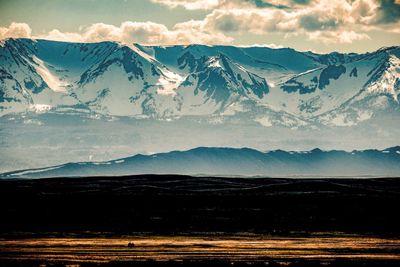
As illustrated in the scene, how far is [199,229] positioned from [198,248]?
2688cm

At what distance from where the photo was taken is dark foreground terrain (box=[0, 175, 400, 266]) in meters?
97.9

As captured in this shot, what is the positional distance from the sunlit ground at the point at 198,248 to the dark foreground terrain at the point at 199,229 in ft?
0.33

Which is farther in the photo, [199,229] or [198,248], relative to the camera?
[199,229]

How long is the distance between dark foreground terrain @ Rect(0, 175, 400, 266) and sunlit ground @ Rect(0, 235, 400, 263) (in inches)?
4.0

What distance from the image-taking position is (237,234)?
417 feet

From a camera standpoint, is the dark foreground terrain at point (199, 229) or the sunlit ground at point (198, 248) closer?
the dark foreground terrain at point (199, 229)

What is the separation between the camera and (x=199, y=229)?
5271 inches

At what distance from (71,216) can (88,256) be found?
174ft

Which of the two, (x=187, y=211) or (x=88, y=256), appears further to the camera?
(x=187, y=211)

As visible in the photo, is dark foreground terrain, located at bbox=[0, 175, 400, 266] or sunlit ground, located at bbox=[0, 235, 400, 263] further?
sunlit ground, located at bbox=[0, 235, 400, 263]

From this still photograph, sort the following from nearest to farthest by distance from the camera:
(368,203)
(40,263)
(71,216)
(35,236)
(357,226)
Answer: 1. (40,263)
2. (35,236)
3. (357,226)
4. (71,216)
5. (368,203)

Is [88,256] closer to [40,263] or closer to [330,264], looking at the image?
[40,263]

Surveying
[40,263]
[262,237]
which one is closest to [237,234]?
[262,237]

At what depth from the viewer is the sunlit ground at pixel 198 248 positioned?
98375 millimetres
